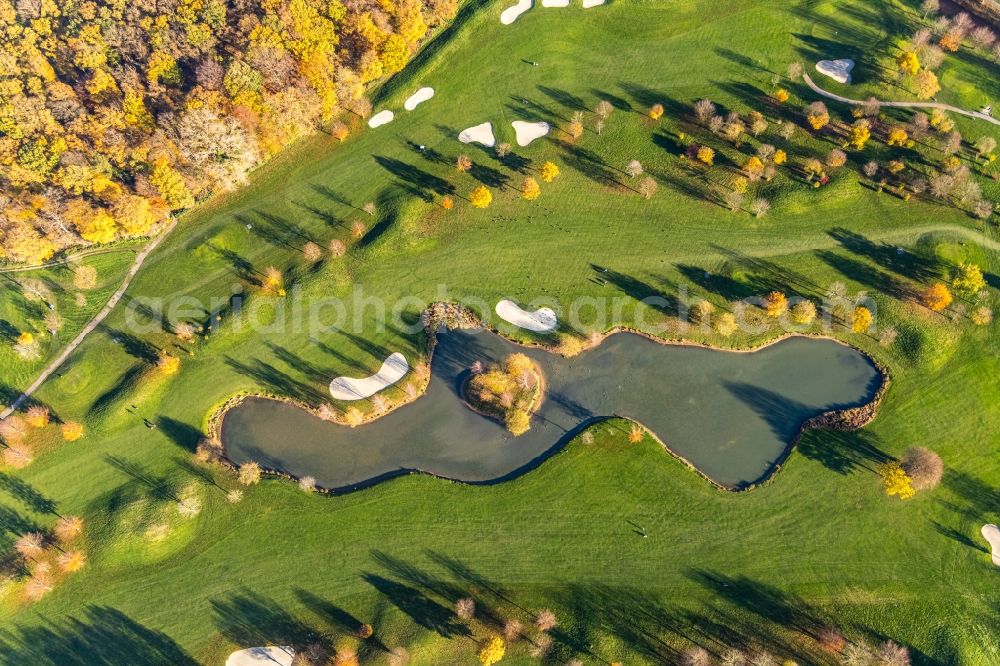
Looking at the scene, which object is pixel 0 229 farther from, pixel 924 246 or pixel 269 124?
pixel 924 246

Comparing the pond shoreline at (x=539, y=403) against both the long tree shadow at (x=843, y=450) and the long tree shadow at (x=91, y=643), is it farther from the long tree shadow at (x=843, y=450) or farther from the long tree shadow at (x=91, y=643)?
the long tree shadow at (x=91, y=643)

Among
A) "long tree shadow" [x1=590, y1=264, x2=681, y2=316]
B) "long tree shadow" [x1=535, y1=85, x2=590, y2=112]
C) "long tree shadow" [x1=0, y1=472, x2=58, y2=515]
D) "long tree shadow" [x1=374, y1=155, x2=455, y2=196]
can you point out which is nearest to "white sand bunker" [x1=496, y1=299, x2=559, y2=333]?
"long tree shadow" [x1=590, y1=264, x2=681, y2=316]

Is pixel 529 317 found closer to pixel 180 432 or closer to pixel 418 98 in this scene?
pixel 418 98

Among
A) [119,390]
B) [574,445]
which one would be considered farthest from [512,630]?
[119,390]

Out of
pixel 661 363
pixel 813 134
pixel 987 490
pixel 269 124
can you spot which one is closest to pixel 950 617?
pixel 987 490

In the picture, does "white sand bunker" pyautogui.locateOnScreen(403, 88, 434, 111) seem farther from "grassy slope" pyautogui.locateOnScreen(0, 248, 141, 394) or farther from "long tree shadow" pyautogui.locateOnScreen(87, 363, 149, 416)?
"long tree shadow" pyautogui.locateOnScreen(87, 363, 149, 416)
